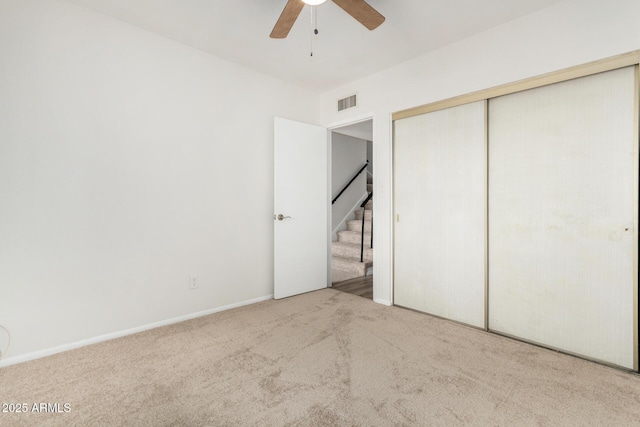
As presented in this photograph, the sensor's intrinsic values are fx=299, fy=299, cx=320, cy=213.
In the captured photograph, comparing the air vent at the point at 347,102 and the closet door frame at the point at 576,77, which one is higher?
the air vent at the point at 347,102

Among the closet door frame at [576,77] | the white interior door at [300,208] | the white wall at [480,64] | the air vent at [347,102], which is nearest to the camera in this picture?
the closet door frame at [576,77]

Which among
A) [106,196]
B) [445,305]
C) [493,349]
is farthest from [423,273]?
[106,196]

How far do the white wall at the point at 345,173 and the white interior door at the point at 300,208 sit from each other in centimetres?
184

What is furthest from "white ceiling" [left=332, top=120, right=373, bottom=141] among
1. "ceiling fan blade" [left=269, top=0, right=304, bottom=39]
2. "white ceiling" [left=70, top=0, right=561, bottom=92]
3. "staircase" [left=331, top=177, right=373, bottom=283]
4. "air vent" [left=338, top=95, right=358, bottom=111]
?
"ceiling fan blade" [left=269, top=0, right=304, bottom=39]

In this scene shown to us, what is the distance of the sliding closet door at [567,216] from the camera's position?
6.72 feet

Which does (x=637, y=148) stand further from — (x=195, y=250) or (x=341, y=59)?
(x=195, y=250)

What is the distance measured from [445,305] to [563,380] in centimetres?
110

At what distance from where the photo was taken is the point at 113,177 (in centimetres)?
251

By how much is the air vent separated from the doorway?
529 millimetres

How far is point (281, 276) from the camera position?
3.61 m

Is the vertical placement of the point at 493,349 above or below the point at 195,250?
below

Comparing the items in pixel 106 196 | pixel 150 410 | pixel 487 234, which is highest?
pixel 106 196

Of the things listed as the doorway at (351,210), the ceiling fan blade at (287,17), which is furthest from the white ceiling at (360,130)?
the ceiling fan blade at (287,17)

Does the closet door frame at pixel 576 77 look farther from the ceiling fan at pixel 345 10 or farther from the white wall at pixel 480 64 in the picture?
the ceiling fan at pixel 345 10
